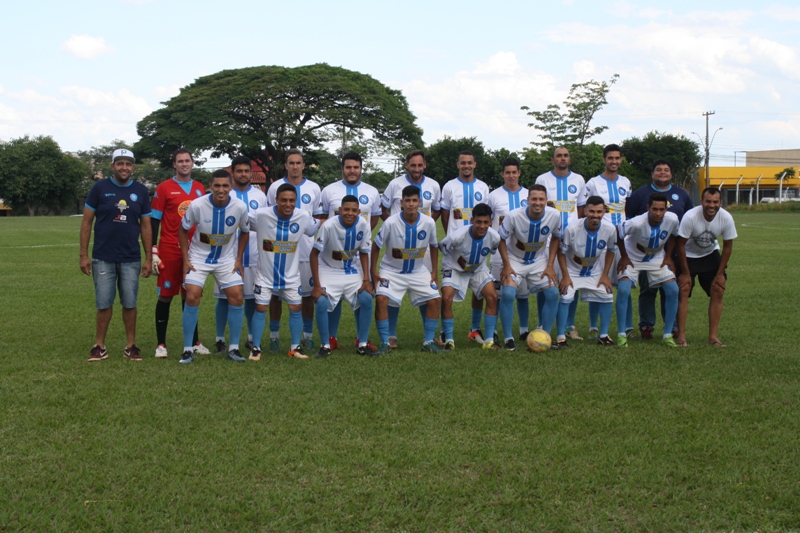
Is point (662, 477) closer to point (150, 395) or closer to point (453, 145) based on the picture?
point (150, 395)

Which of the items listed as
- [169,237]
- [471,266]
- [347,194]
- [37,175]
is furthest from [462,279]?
[37,175]

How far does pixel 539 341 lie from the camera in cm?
759

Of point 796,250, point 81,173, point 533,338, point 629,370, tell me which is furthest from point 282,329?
point 81,173

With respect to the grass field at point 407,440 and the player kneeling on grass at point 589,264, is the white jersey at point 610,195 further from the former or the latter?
the grass field at point 407,440

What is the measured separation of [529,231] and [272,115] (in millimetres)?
41325

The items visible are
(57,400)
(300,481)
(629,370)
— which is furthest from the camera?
(629,370)

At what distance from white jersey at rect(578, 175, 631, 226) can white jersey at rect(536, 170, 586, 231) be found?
90 mm

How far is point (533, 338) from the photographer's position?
7637 millimetres

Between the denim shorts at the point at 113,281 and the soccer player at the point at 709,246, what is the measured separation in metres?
5.63

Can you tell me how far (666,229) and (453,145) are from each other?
57283 millimetres

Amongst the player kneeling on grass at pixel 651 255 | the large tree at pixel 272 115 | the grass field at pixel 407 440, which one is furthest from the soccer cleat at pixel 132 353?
the large tree at pixel 272 115

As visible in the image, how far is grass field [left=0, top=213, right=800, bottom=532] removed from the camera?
3.84 meters

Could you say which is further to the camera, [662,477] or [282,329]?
[282,329]

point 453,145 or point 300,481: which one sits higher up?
point 453,145
